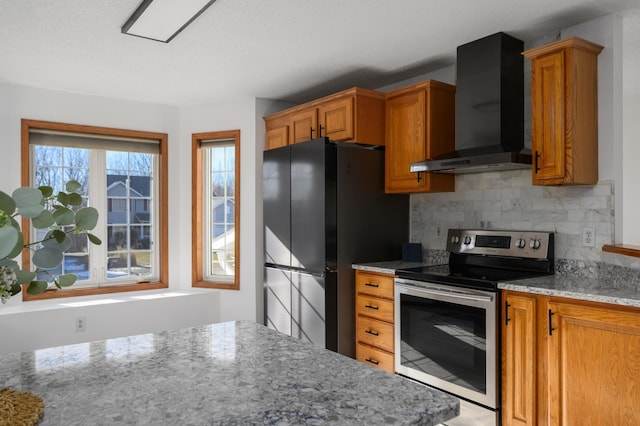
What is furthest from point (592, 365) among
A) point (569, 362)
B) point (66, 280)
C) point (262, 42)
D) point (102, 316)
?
point (102, 316)

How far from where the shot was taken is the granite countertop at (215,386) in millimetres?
865

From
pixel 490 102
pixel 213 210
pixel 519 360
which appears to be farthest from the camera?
pixel 213 210

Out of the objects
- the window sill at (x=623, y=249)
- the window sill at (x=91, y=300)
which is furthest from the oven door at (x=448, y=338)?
the window sill at (x=91, y=300)

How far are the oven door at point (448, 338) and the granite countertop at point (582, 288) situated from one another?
20 cm

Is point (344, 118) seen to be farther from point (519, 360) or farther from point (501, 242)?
point (519, 360)

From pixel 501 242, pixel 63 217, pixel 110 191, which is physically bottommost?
pixel 501 242

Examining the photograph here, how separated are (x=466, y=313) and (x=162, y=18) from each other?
238 cm

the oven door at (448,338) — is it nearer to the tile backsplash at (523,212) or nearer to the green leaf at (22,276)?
the tile backsplash at (523,212)

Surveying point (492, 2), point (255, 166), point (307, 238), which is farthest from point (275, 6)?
point (255, 166)

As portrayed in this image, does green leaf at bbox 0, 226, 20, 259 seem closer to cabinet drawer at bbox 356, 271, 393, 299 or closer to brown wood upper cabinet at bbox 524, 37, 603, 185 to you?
brown wood upper cabinet at bbox 524, 37, 603, 185

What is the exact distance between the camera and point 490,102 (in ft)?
9.72

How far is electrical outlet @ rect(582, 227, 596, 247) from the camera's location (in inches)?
105

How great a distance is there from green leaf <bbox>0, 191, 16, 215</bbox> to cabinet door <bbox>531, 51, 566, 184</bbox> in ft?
8.34

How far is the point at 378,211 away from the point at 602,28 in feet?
6.05
